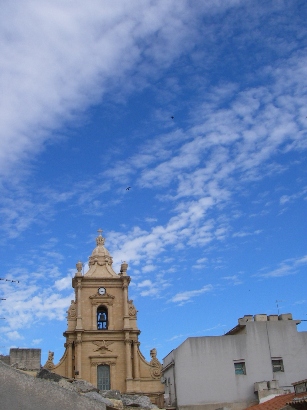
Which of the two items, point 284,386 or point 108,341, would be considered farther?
point 108,341

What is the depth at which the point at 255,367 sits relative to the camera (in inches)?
1097

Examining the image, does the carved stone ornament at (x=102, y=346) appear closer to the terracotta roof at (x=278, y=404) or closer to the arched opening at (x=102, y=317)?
the arched opening at (x=102, y=317)

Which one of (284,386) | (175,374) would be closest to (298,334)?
(284,386)

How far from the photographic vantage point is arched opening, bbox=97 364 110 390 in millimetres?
40625

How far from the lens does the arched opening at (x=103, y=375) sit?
133ft

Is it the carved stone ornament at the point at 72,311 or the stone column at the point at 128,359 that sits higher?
the carved stone ornament at the point at 72,311

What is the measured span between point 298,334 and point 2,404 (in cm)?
2442

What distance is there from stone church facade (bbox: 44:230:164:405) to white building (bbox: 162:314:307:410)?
10966 mm

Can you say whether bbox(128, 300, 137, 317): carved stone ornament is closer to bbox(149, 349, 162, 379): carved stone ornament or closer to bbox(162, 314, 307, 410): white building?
bbox(149, 349, 162, 379): carved stone ornament

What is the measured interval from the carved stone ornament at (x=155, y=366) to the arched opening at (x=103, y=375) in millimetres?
3569

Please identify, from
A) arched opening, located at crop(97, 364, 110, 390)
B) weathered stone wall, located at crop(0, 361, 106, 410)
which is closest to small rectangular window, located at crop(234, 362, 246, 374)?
arched opening, located at crop(97, 364, 110, 390)

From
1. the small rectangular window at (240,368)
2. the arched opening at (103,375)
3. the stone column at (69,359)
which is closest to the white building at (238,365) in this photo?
the small rectangular window at (240,368)

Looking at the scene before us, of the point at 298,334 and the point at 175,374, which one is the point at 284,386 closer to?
the point at 298,334

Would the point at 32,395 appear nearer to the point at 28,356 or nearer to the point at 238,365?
the point at 28,356
